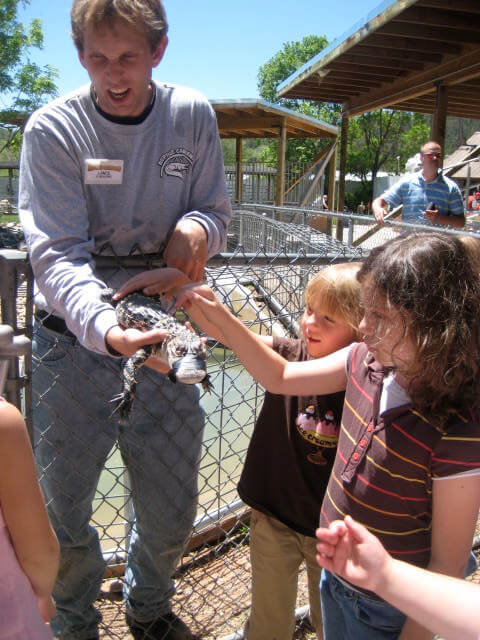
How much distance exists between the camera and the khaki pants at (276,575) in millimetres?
1929

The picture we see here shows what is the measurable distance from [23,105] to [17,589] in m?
22.1

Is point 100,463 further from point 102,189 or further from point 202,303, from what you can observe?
point 102,189

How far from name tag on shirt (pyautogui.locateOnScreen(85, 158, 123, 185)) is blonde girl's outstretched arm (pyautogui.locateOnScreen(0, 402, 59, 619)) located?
834 mm

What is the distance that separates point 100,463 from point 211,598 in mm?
1172

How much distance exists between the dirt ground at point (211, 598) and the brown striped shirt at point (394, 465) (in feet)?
3.86

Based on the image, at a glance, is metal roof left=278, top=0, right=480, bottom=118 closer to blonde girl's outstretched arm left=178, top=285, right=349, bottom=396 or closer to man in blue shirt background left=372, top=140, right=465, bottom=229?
man in blue shirt background left=372, top=140, right=465, bottom=229

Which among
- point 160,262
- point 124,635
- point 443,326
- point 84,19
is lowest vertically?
point 124,635

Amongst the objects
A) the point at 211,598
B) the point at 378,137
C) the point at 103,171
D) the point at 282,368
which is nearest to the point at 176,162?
the point at 103,171

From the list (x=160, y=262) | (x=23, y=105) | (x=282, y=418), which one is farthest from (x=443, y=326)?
(x=23, y=105)

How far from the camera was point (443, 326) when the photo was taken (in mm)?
1344

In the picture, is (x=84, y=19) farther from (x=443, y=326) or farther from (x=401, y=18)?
(x=401, y=18)

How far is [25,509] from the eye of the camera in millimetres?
1205

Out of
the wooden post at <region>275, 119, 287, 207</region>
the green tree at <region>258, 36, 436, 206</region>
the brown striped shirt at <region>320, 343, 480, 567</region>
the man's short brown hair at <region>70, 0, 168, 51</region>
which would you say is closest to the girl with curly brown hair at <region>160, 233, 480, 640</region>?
the brown striped shirt at <region>320, 343, 480, 567</region>

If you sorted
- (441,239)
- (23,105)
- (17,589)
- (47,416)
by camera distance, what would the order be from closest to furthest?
(17,589)
(441,239)
(47,416)
(23,105)
